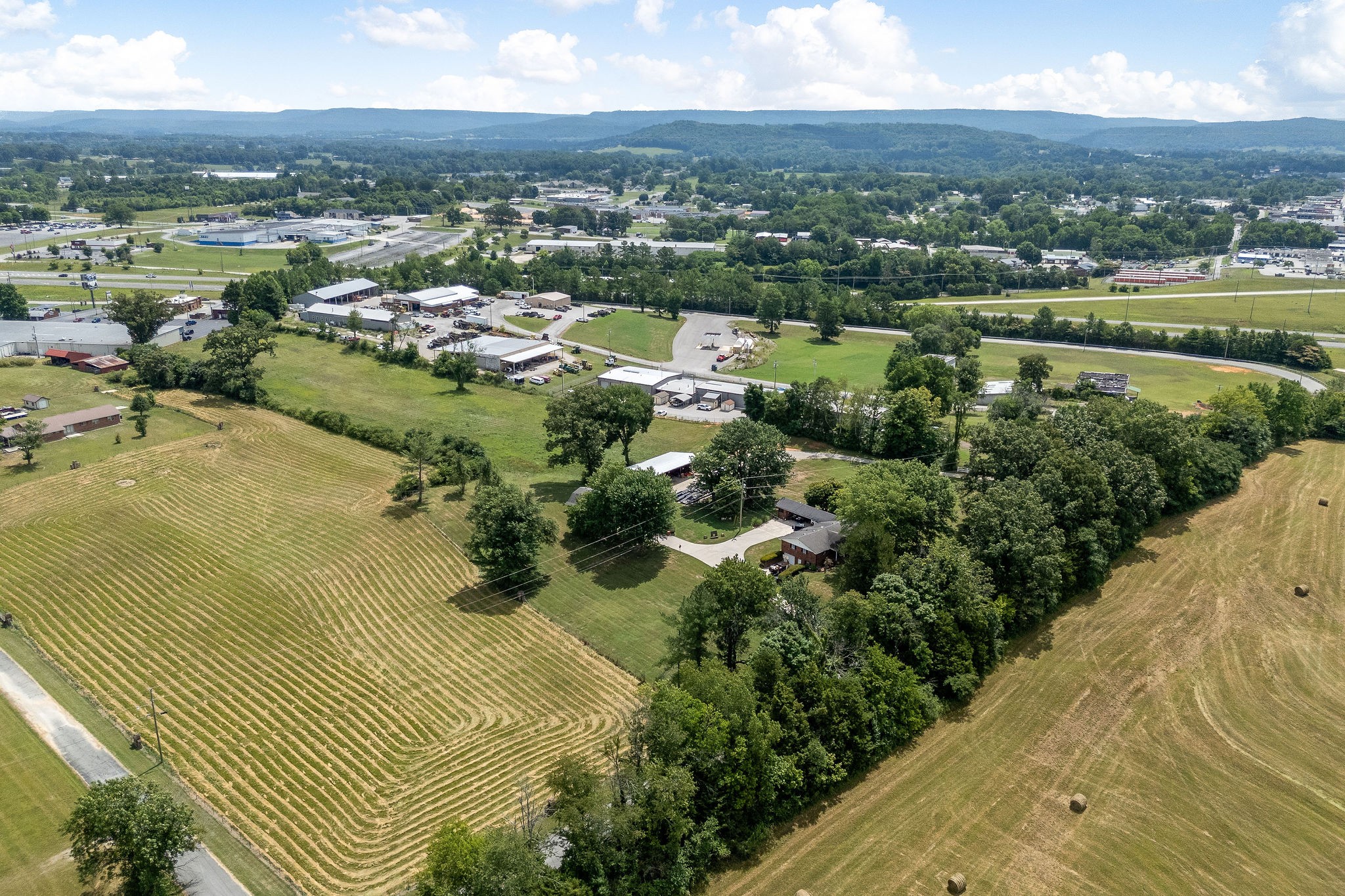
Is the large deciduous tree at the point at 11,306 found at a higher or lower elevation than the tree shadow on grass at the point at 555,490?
higher

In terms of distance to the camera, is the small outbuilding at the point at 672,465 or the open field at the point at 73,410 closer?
the open field at the point at 73,410

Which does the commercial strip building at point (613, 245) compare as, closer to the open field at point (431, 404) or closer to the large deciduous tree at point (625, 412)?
the open field at point (431, 404)

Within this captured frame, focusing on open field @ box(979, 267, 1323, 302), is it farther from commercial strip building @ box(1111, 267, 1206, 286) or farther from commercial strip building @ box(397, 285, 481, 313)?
commercial strip building @ box(397, 285, 481, 313)

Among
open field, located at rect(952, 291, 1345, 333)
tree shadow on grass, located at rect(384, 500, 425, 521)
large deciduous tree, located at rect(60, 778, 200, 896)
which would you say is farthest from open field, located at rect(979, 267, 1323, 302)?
large deciduous tree, located at rect(60, 778, 200, 896)

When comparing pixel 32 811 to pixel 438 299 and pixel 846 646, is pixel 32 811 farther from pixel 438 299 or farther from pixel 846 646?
pixel 438 299

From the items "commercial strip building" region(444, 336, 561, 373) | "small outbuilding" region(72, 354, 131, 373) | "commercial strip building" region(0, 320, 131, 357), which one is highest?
"commercial strip building" region(0, 320, 131, 357)

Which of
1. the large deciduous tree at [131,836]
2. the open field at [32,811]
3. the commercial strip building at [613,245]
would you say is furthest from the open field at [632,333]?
the large deciduous tree at [131,836]

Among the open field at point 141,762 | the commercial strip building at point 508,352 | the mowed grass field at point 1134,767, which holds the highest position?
the commercial strip building at point 508,352
